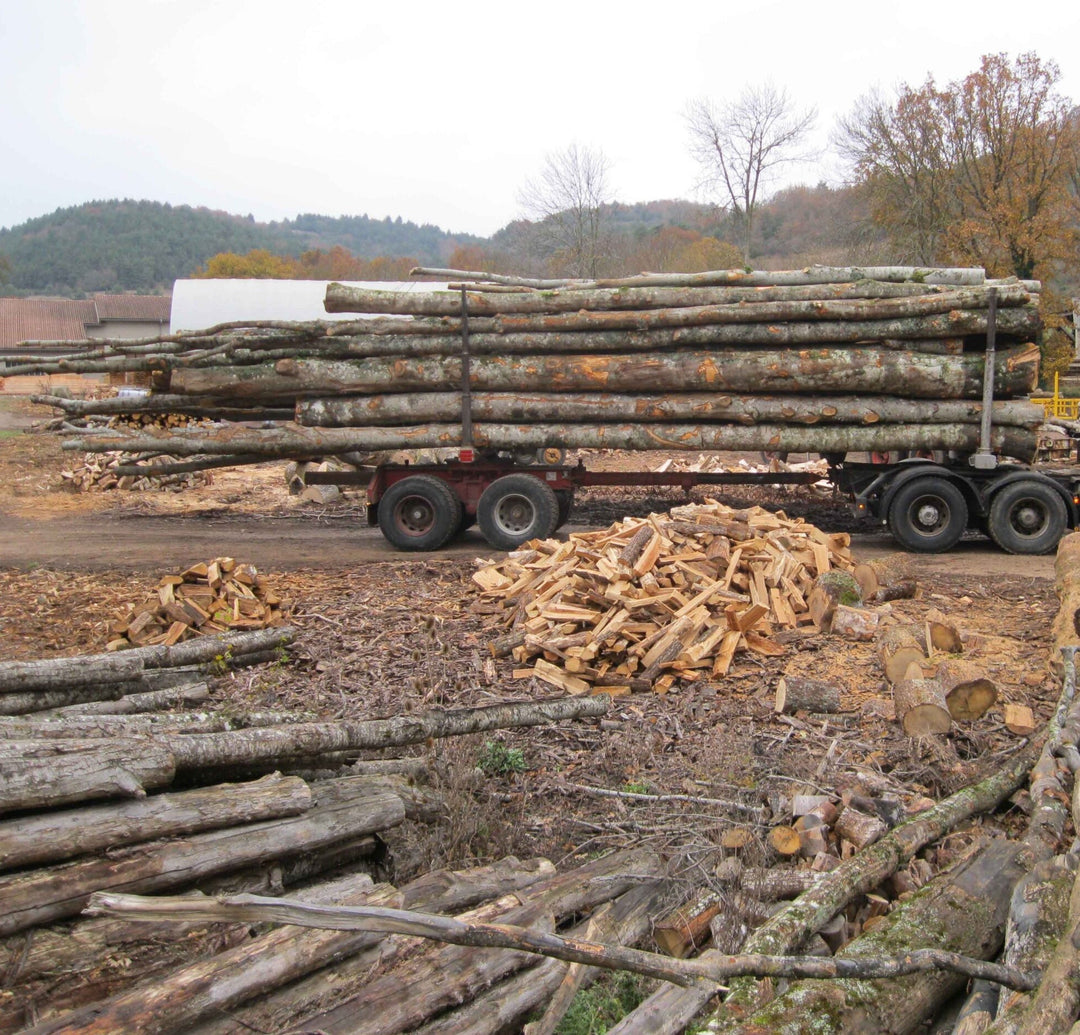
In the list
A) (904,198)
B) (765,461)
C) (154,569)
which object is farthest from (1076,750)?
(904,198)

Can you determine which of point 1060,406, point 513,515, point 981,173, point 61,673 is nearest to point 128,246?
point 981,173

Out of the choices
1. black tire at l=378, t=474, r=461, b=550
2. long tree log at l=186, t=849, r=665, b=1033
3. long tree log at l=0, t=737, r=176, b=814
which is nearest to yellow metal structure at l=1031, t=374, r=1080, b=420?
black tire at l=378, t=474, r=461, b=550

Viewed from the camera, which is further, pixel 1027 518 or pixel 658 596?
pixel 1027 518

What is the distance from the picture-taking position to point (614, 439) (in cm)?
1280

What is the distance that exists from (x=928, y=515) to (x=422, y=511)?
6.63 m

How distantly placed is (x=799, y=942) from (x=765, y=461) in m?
16.8

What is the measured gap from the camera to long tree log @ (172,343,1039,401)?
12.2 metres

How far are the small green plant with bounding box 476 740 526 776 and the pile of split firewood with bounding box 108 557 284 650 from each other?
11.5ft

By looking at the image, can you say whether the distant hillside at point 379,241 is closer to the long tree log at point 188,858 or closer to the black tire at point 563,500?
the black tire at point 563,500

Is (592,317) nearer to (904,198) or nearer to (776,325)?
(776,325)

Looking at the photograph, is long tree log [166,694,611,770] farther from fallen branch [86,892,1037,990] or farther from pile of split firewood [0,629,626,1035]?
fallen branch [86,892,1037,990]

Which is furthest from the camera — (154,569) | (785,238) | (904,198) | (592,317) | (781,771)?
(785,238)

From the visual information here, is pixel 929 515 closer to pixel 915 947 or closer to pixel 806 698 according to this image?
pixel 806 698

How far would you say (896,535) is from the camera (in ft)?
40.7
